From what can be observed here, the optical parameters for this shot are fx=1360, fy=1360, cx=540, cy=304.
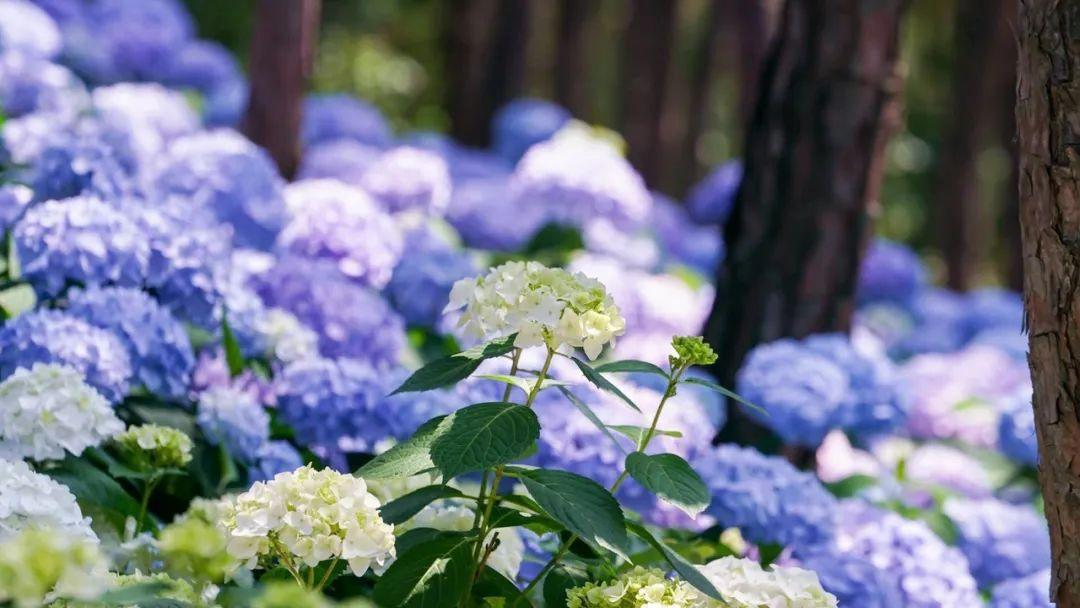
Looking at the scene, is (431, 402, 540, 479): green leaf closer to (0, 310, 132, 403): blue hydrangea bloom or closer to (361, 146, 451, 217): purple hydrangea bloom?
(0, 310, 132, 403): blue hydrangea bloom

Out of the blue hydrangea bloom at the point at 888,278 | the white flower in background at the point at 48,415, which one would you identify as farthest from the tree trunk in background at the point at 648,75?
the white flower in background at the point at 48,415

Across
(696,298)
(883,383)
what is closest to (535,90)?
(696,298)

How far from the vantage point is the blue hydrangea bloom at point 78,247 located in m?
2.42

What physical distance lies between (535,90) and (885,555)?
48.7 ft

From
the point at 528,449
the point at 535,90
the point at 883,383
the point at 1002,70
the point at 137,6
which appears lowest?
the point at 528,449

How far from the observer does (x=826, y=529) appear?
2406mm

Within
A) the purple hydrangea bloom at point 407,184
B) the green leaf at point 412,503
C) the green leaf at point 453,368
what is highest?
the purple hydrangea bloom at point 407,184

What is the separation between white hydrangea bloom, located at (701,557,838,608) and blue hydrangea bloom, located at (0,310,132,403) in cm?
104

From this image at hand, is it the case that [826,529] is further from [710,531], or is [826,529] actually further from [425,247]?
[425,247]

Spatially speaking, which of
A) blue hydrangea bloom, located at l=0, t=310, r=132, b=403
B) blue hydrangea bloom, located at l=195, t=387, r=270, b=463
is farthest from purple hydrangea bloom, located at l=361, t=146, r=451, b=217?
blue hydrangea bloom, located at l=0, t=310, r=132, b=403

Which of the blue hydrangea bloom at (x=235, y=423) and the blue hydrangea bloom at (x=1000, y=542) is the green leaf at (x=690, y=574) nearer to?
the blue hydrangea bloom at (x=235, y=423)

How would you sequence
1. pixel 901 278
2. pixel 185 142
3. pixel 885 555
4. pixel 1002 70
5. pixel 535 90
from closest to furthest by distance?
pixel 885 555 < pixel 185 142 < pixel 901 278 < pixel 1002 70 < pixel 535 90

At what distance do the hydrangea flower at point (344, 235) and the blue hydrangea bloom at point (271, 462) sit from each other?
3.30ft

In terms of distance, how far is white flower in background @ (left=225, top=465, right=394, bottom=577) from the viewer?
1471mm
